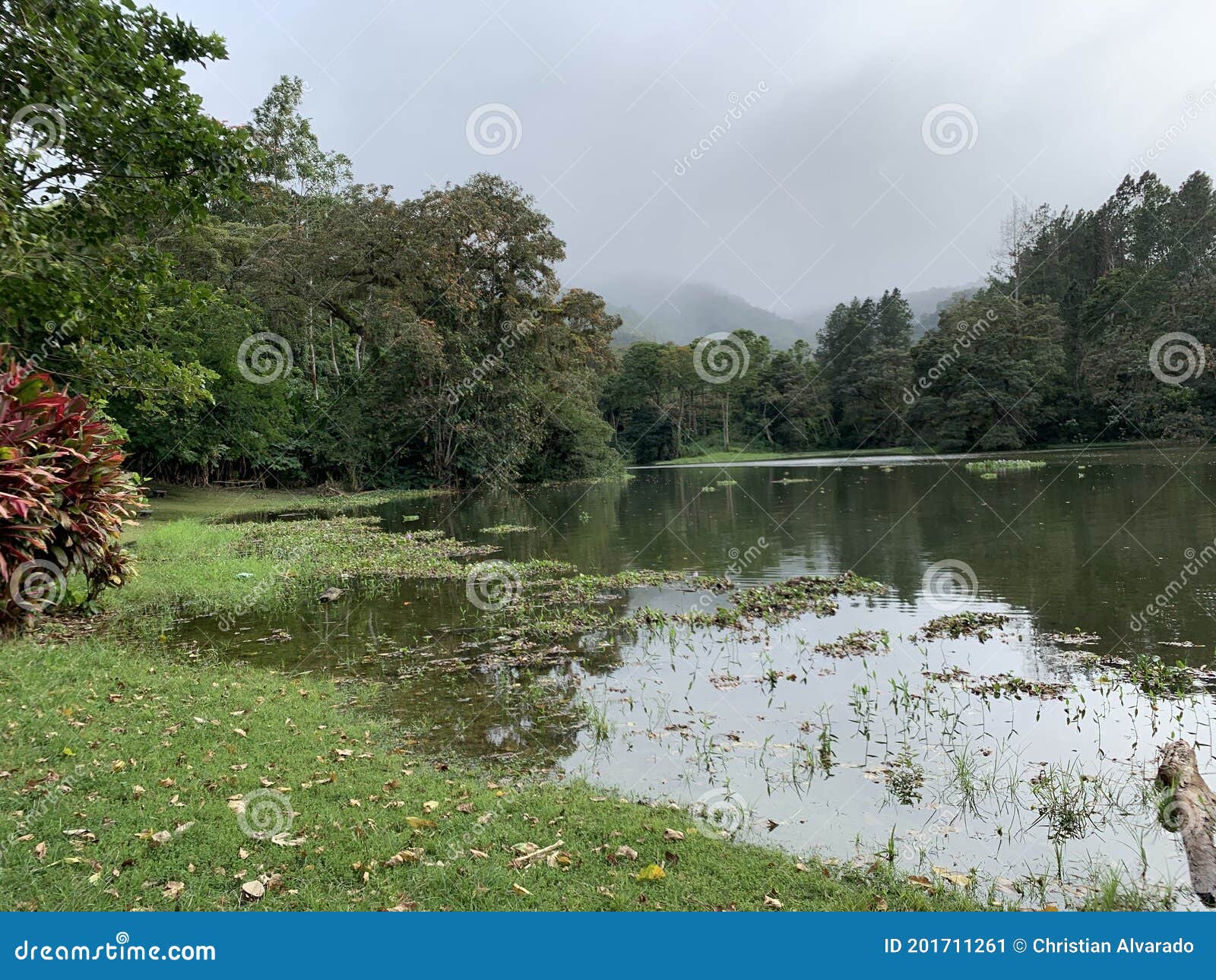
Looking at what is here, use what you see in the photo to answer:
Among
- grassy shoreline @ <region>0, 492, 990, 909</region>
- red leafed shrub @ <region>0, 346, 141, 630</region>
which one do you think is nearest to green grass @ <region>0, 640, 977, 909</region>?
grassy shoreline @ <region>0, 492, 990, 909</region>

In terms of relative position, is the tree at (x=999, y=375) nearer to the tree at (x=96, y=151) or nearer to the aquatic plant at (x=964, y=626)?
the aquatic plant at (x=964, y=626)

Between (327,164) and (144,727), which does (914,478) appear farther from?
(327,164)

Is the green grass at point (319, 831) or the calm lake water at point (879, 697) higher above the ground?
the calm lake water at point (879, 697)

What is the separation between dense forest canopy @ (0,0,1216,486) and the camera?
9562 millimetres

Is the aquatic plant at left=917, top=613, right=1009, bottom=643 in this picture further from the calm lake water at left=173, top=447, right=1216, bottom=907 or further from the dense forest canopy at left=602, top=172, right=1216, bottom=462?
the dense forest canopy at left=602, top=172, right=1216, bottom=462

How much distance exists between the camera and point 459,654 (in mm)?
9508

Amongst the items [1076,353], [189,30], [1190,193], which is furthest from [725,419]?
[189,30]

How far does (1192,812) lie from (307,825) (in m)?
5.78

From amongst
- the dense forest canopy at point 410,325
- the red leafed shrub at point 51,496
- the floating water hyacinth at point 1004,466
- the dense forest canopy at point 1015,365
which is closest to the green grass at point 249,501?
the dense forest canopy at point 410,325

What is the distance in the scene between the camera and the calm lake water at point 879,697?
5023mm

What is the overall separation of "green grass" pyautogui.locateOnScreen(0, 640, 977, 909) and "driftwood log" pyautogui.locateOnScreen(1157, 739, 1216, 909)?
4.86 ft

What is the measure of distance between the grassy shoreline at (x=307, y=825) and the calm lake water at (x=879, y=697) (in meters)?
0.52

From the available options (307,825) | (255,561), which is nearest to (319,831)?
(307,825)

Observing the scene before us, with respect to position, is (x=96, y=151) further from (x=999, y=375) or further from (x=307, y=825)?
(x=999, y=375)
